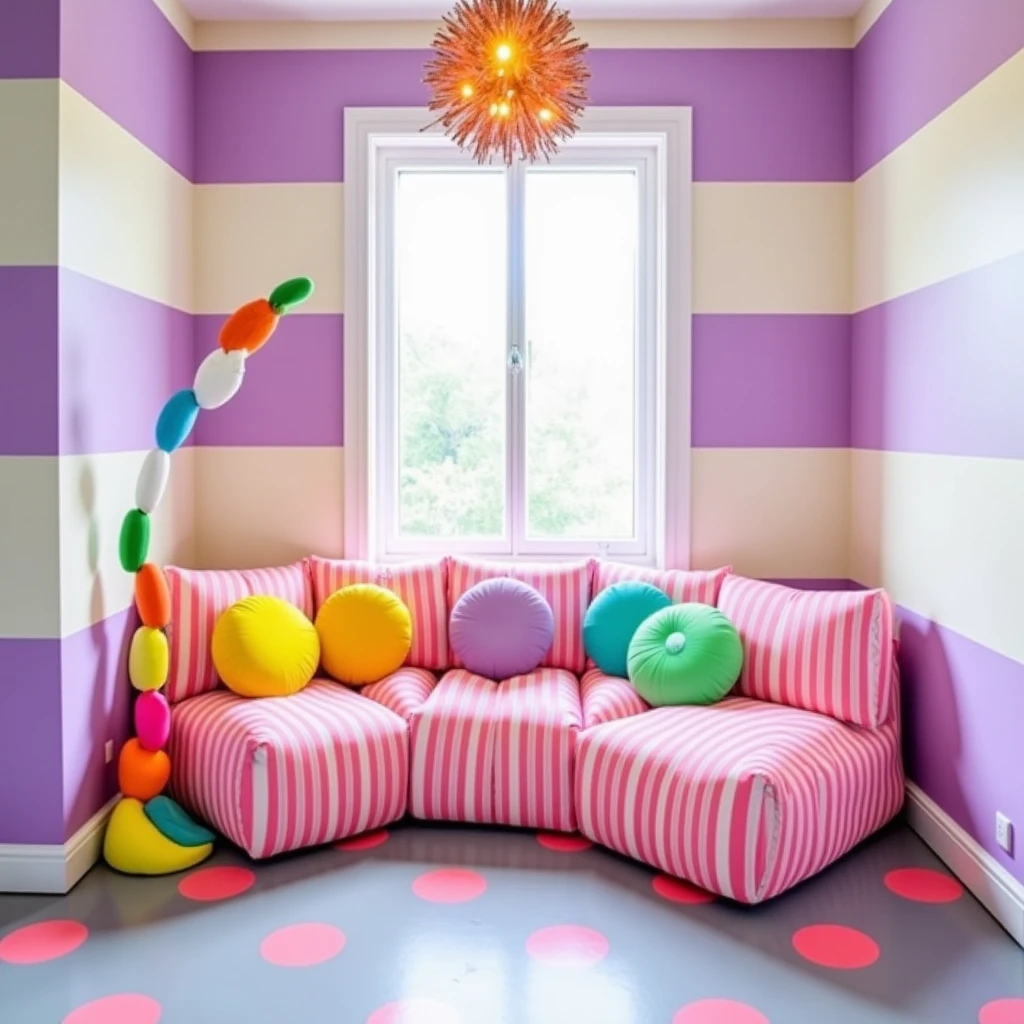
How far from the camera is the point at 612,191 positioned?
3.56 m

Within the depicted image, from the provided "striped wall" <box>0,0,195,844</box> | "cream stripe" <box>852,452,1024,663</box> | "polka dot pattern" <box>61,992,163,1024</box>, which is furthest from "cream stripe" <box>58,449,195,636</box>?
"cream stripe" <box>852,452,1024,663</box>

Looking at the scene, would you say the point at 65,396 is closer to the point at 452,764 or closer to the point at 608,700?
the point at 452,764

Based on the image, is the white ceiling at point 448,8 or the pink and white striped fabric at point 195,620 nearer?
the pink and white striped fabric at point 195,620

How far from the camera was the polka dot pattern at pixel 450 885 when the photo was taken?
243 cm

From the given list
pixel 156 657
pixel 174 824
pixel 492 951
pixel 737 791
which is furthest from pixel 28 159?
pixel 737 791

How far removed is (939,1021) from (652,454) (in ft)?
6.81

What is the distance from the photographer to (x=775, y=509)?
136 inches

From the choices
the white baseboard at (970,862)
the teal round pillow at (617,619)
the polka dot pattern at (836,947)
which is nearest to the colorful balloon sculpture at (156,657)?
the teal round pillow at (617,619)

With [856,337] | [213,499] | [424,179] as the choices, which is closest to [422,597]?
[213,499]

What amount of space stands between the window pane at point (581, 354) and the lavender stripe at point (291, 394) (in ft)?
2.38

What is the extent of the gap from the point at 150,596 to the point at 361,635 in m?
0.68

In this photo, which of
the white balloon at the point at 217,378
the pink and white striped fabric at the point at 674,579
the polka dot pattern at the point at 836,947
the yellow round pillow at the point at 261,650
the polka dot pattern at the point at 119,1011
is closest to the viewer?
the polka dot pattern at the point at 119,1011

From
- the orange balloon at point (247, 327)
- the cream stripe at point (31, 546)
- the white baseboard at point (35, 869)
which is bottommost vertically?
the white baseboard at point (35, 869)

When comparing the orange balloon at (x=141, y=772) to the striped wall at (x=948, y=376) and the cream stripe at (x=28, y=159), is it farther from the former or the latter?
the striped wall at (x=948, y=376)
